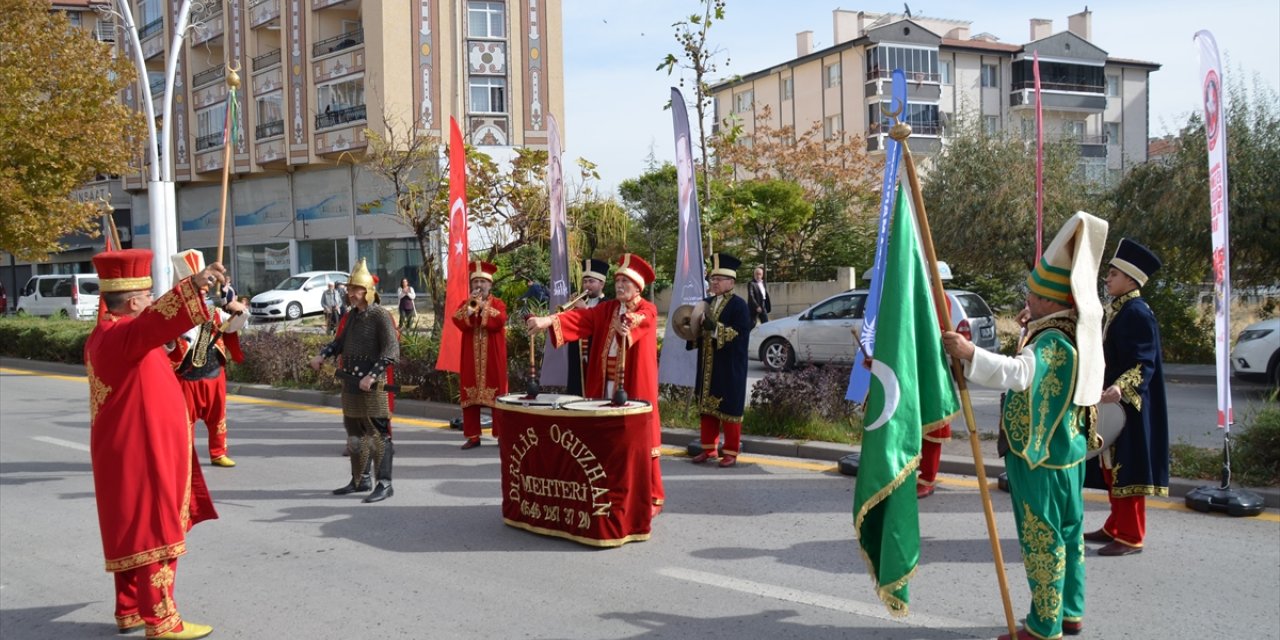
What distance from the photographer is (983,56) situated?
50375 mm

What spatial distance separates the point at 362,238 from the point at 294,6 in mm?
8865

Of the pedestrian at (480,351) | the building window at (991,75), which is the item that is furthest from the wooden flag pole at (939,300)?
the building window at (991,75)

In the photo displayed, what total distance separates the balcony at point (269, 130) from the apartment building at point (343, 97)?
60mm

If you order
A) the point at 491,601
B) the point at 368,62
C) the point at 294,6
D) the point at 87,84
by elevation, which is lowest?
the point at 491,601

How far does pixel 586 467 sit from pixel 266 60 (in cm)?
3734

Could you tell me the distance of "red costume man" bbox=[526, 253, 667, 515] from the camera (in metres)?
7.37

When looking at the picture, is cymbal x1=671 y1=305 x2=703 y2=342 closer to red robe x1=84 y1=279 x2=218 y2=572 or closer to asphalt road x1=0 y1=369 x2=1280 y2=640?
asphalt road x1=0 y1=369 x2=1280 y2=640

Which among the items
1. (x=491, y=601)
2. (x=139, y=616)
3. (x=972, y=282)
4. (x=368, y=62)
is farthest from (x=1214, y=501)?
(x=368, y=62)

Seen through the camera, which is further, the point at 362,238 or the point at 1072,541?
the point at 362,238

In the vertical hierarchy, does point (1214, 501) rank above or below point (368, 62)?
below

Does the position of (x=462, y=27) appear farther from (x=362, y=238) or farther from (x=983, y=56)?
(x=983, y=56)

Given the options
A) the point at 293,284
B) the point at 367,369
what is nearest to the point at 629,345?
the point at 367,369

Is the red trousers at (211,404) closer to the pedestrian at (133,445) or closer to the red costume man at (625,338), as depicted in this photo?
the red costume man at (625,338)

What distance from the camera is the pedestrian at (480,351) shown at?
1032 cm
